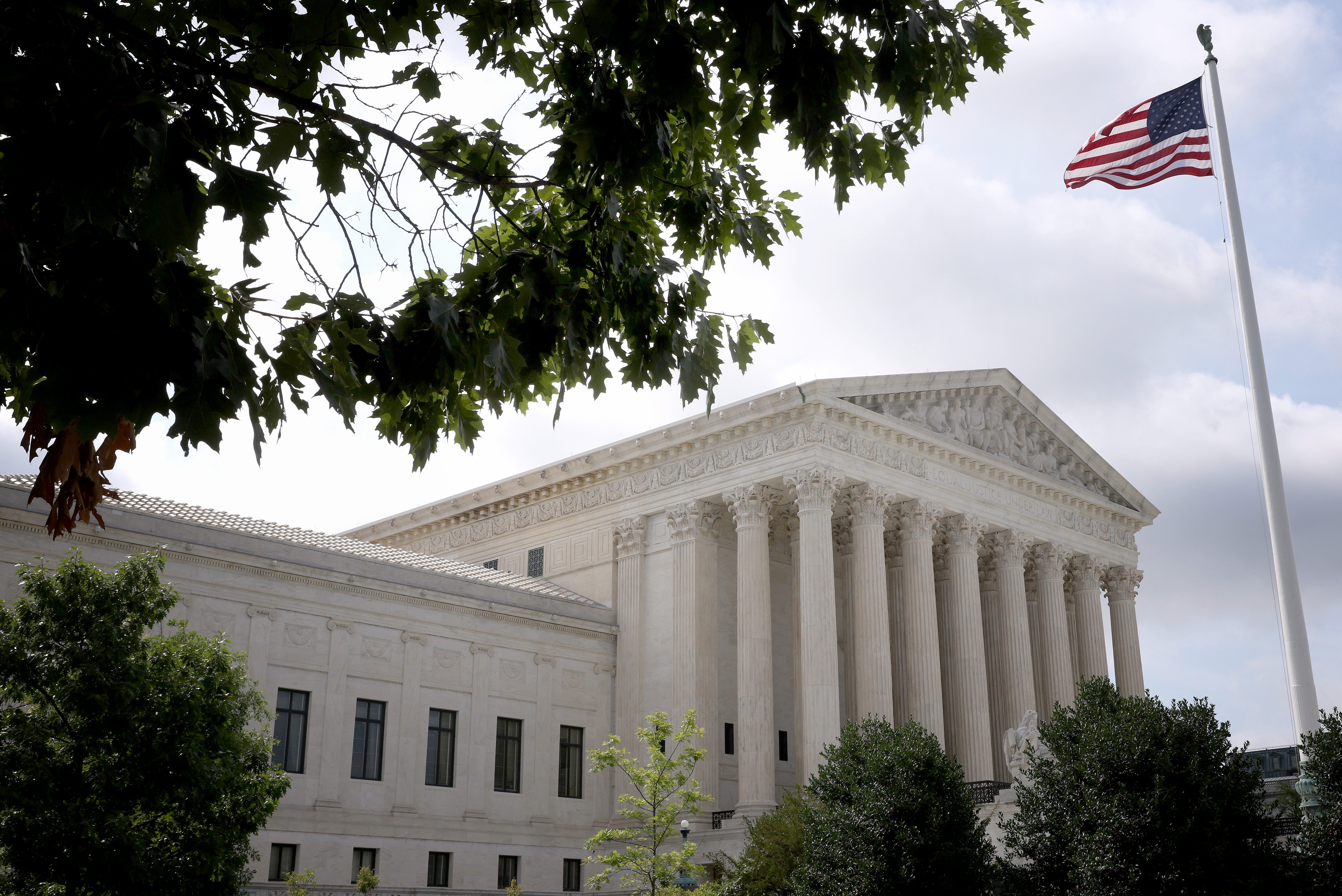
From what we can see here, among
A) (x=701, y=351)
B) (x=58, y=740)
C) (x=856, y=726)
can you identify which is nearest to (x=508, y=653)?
(x=856, y=726)

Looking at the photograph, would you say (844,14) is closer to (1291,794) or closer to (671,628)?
(1291,794)

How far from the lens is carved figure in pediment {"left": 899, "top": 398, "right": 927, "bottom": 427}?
43.2 metres

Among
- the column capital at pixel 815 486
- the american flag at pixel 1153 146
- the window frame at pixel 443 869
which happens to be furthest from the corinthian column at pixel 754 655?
the american flag at pixel 1153 146

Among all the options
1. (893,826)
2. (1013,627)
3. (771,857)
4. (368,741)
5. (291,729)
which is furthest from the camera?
(1013,627)

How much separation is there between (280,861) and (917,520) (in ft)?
75.1

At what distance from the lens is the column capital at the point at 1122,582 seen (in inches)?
2014

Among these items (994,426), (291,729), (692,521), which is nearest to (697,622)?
(692,521)

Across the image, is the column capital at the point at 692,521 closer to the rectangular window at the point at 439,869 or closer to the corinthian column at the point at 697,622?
the corinthian column at the point at 697,622

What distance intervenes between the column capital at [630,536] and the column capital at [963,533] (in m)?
10.9

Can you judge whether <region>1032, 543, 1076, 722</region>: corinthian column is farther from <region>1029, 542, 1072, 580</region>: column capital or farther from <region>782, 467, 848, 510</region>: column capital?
<region>782, 467, 848, 510</region>: column capital

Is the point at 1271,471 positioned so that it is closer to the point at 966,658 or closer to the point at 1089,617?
the point at 966,658

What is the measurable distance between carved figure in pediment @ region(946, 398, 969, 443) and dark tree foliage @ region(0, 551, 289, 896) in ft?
95.8

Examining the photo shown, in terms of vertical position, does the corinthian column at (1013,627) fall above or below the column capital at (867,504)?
below

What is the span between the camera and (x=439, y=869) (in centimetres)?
3731
